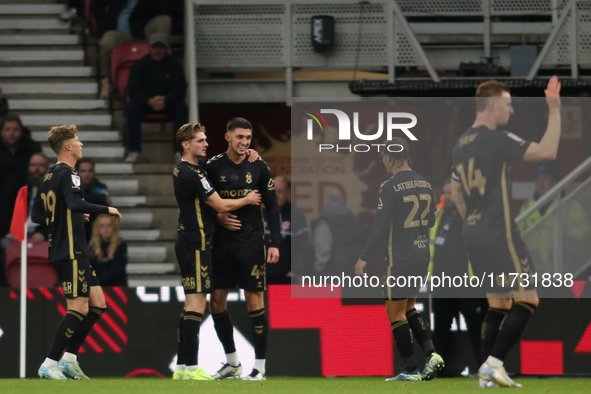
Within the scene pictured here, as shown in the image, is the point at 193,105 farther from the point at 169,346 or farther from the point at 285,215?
the point at 169,346

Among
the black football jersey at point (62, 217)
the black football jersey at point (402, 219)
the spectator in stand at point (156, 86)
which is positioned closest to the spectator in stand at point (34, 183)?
the spectator in stand at point (156, 86)

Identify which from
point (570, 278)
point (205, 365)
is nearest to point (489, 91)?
point (570, 278)

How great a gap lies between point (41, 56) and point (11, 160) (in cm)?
282

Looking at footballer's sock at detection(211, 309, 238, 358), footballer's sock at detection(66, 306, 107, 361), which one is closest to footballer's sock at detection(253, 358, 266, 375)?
footballer's sock at detection(211, 309, 238, 358)

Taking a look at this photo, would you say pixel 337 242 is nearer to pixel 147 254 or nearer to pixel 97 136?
pixel 147 254

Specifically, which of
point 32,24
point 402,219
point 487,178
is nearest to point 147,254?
point 32,24

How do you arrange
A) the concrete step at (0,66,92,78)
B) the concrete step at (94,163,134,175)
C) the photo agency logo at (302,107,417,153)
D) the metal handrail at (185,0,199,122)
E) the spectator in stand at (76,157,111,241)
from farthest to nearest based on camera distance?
the concrete step at (0,66,92,78) → the concrete step at (94,163,134,175) → the metal handrail at (185,0,199,122) → the spectator in stand at (76,157,111,241) → the photo agency logo at (302,107,417,153)

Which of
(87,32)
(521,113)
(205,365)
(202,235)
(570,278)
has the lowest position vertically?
(205,365)

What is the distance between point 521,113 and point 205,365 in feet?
14.0

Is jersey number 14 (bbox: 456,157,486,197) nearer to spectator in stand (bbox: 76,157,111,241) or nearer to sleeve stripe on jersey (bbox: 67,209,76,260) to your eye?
sleeve stripe on jersey (bbox: 67,209,76,260)

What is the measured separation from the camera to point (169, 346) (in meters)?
9.52

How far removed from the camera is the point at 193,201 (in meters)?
8.03

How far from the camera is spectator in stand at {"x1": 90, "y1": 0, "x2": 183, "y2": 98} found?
12.9 meters

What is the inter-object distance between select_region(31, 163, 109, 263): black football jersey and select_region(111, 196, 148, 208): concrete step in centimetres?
397
